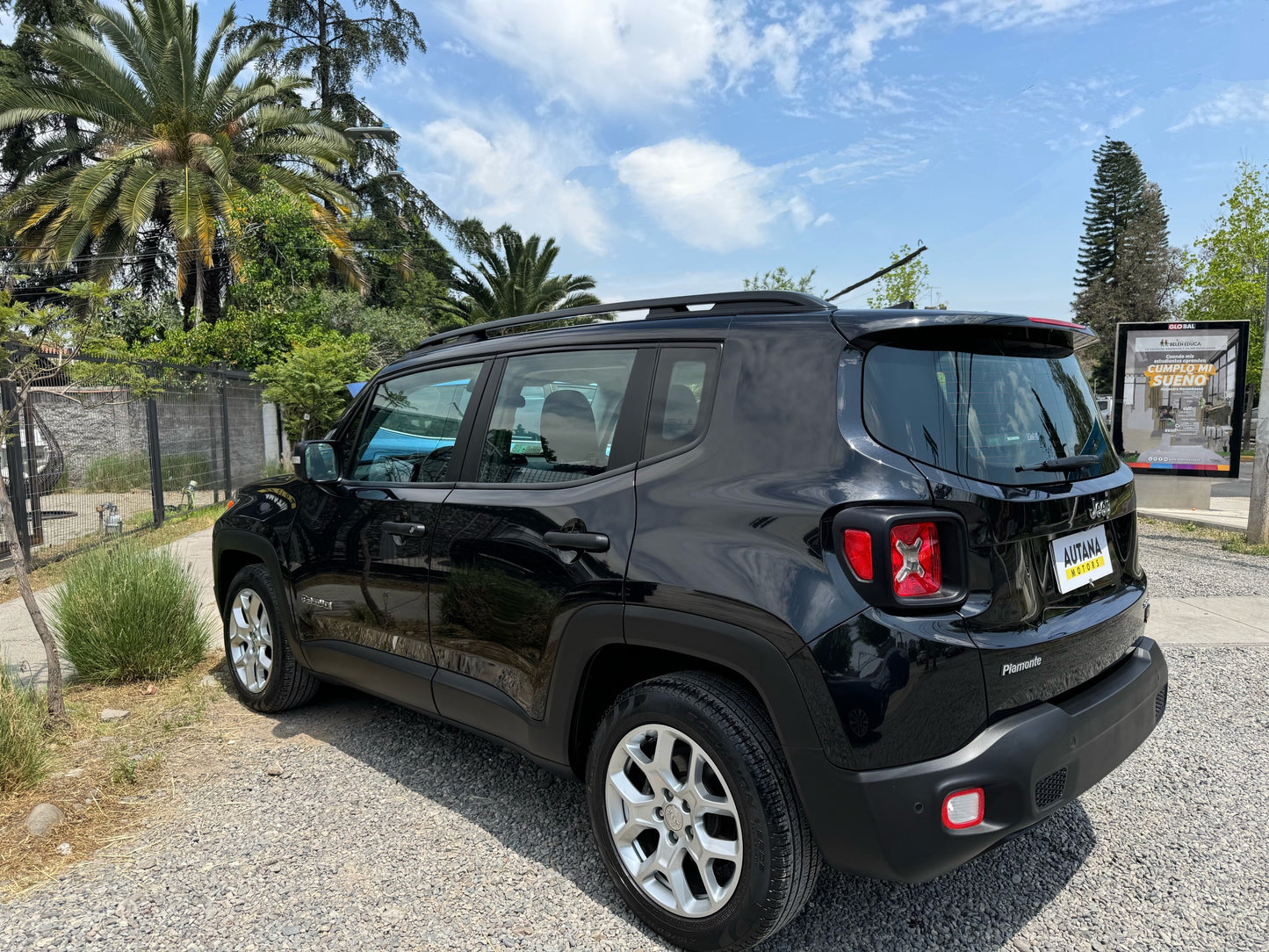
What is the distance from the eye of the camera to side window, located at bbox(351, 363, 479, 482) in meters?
3.42

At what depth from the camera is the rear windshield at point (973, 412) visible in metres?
2.26

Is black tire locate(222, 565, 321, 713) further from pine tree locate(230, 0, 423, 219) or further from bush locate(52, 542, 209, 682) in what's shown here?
pine tree locate(230, 0, 423, 219)

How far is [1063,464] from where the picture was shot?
2533 mm

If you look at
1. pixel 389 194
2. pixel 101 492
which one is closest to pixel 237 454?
pixel 101 492

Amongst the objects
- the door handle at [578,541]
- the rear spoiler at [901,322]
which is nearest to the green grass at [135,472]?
the door handle at [578,541]

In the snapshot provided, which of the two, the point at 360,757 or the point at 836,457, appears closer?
the point at 836,457

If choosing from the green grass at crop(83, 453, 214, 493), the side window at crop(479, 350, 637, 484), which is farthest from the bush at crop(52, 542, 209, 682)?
the green grass at crop(83, 453, 214, 493)

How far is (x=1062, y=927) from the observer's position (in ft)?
8.46

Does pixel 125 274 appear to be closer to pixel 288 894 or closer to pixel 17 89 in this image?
pixel 17 89

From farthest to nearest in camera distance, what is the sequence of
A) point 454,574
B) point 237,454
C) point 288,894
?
point 237,454 → point 454,574 → point 288,894

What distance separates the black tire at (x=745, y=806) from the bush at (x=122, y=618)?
12.1ft

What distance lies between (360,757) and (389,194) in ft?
111

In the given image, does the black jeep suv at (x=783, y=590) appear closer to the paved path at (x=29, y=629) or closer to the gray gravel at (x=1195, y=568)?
the paved path at (x=29, y=629)

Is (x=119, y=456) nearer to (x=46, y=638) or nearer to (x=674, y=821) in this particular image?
(x=46, y=638)
